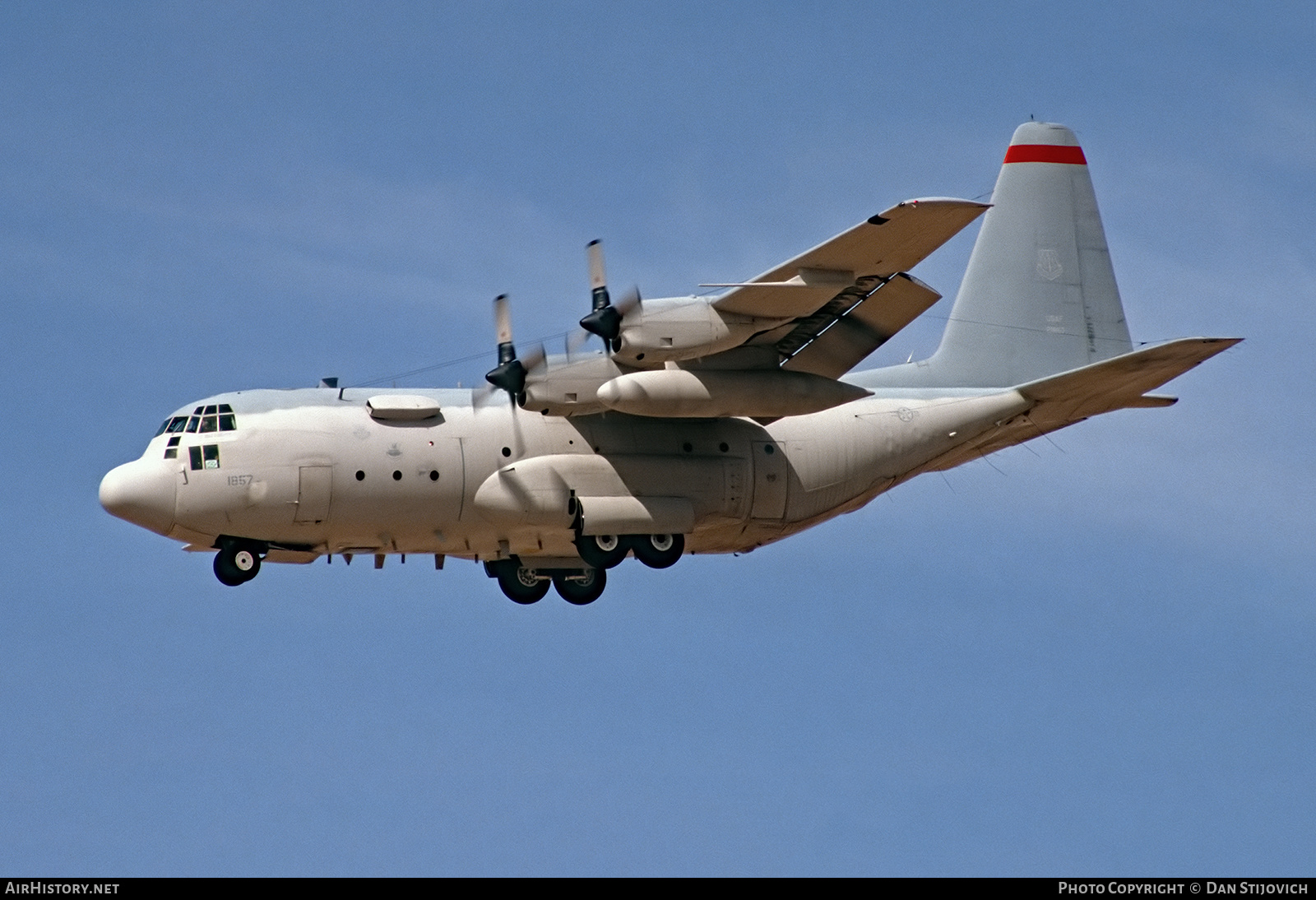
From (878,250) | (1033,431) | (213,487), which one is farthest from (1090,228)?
(213,487)

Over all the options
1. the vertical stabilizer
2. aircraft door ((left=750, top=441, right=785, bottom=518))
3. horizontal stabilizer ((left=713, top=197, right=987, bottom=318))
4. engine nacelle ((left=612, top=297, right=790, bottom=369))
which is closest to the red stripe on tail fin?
the vertical stabilizer

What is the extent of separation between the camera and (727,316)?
25.9 meters

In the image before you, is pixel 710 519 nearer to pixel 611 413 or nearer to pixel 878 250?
pixel 611 413

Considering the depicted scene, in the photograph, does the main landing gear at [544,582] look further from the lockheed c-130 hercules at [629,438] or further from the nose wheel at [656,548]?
the nose wheel at [656,548]

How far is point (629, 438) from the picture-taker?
27.9 meters

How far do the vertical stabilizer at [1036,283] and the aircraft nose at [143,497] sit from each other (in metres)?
10.8

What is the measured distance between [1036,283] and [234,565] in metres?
12.8

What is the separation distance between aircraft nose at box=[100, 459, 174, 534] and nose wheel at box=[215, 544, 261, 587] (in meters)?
0.82

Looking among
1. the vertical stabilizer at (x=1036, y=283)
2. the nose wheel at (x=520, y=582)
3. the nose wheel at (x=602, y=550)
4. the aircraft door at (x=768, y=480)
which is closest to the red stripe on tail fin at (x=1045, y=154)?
the vertical stabilizer at (x=1036, y=283)

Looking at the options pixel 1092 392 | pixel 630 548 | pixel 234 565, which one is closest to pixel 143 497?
pixel 234 565

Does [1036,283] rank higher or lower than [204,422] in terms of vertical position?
higher

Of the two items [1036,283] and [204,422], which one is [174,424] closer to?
[204,422]

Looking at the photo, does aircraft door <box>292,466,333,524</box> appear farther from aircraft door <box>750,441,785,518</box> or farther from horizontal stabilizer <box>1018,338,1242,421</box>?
horizontal stabilizer <box>1018,338,1242,421</box>

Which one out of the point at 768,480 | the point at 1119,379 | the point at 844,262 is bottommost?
the point at 768,480
